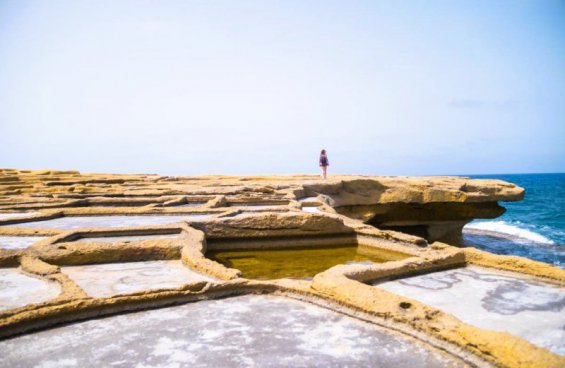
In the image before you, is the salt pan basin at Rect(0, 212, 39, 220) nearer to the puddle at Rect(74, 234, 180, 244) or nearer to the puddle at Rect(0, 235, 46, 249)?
the puddle at Rect(0, 235, 46, 249)

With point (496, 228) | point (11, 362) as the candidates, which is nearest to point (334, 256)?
point (11, 362)

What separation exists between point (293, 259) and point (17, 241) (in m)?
3.45

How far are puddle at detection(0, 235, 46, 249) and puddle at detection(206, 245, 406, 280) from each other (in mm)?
2176

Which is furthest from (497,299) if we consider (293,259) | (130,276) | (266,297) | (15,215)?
(15,215)

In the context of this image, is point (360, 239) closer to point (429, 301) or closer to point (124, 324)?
point (429, 301)

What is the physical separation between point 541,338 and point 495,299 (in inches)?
28.5

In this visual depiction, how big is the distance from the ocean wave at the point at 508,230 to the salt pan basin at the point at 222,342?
68.1 ft

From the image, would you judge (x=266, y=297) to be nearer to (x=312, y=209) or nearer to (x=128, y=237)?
(x=128, y=237)

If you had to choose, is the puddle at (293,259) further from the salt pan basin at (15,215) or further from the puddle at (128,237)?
the salt pan basin at (15,215)

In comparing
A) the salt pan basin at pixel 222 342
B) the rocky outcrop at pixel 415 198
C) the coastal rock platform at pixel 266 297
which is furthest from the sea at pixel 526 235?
the salt pan basin at pixel 222 342

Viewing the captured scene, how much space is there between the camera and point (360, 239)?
20.9ft

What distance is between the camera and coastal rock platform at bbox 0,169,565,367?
2.34 metres

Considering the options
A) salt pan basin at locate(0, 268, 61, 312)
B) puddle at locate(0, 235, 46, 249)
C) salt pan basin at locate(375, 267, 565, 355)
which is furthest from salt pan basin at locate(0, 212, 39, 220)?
salt pan basin at locate(375, 267, 565, 355)

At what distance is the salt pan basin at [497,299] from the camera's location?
8.84 feet
